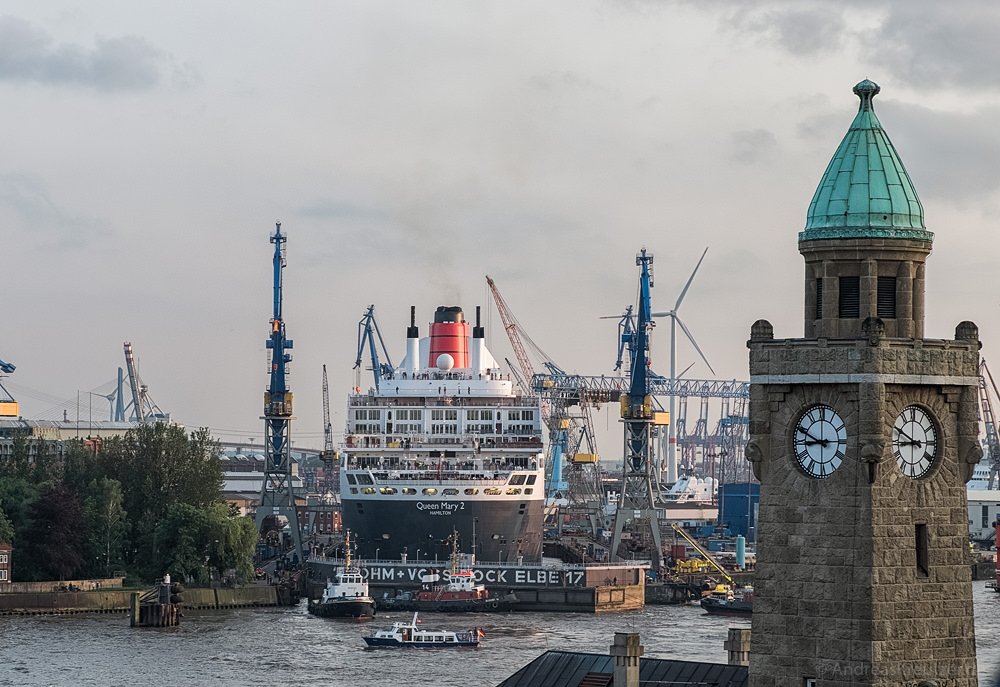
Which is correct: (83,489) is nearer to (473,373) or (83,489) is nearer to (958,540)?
(473,373)

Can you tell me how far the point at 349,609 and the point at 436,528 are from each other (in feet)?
37.4

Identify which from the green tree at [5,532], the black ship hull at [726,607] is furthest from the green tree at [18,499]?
the black ship hull at [726,607]

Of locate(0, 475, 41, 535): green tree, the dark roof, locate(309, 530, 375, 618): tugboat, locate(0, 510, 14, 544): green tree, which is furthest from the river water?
the dark roof

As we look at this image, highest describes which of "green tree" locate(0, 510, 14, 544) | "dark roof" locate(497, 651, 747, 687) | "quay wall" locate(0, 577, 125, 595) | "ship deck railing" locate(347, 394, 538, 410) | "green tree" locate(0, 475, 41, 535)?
"ship deck railing" locate(347, 394, 538, 410)

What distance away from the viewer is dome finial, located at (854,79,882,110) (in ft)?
104

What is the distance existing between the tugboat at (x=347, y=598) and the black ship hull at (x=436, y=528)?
20.1 feet

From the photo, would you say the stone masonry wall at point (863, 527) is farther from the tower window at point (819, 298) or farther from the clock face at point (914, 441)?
the tower window at point (819, 298)

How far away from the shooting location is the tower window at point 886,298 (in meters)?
31.2

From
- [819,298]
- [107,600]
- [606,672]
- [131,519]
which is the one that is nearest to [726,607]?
[107,600]

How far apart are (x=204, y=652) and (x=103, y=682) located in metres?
15.2

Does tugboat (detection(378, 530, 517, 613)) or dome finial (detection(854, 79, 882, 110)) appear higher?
dome finial (detection(854, 79, 882, 110))

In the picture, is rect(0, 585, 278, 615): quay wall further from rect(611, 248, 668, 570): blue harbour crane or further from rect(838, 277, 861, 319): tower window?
rect(838, 277, 861, 319): tower window

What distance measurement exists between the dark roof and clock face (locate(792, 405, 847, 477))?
32.7 ft

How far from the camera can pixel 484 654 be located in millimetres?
105750
